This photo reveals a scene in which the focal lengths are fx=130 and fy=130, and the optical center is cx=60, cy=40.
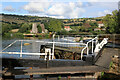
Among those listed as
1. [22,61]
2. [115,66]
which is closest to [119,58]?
[115,66]

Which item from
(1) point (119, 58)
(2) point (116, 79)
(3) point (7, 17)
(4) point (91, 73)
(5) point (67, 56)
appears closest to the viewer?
(4) point (91, 73)

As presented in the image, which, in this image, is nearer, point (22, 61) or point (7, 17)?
point (22, 61)

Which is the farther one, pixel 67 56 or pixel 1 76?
pixel 67 56

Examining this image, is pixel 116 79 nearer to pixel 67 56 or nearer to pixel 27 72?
pixel 67 56

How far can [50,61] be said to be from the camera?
23.0 ft

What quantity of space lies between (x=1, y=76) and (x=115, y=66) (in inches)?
363

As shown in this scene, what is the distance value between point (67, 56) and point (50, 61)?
5.83 meters

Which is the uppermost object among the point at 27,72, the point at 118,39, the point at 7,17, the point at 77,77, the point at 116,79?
the point at 7,17

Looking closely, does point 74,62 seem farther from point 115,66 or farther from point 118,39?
point 118,39

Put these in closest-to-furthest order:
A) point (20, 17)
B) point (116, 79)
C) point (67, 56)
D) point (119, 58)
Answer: point (116, 79), point (119, 58), point (67, 56), point (20, 17)

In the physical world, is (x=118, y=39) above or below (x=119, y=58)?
above

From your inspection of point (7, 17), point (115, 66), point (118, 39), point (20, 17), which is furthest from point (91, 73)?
point (20, 17)

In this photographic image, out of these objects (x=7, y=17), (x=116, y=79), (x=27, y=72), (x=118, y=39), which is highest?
(x=7, y=17)

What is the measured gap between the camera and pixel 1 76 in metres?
6.16
